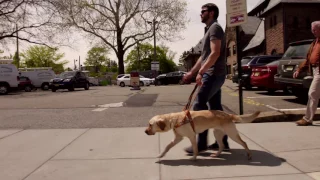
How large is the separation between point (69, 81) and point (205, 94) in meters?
22.8

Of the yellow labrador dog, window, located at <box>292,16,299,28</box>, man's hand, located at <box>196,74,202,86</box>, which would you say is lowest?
the yellow labrador dog

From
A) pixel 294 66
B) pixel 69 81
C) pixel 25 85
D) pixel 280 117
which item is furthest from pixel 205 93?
pixel 25 85

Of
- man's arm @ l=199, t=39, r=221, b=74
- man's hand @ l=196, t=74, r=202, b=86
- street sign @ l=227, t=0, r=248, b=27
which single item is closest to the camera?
man's arm @ l=199, t=39, r=221, b=74

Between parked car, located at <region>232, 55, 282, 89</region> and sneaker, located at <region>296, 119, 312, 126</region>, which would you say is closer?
sneaker, located at <region>296, 119, 312, 126</region>

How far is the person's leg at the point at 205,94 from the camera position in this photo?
4.66 meters

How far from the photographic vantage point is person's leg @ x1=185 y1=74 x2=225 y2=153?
4664 millimetres

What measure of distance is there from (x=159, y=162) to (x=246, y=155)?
1.24m

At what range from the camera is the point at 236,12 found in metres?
7.45

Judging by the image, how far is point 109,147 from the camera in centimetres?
533

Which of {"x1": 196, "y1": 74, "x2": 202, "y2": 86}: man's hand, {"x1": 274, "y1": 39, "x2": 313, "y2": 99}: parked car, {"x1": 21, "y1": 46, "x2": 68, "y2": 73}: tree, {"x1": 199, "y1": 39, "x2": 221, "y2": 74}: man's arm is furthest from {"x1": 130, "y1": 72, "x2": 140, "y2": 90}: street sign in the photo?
{"x1": 21, "y1": 46, "x2": 68, "y2": 73}: tree

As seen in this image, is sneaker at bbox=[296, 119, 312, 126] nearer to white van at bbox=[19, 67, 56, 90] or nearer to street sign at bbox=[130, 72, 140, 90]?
street sign at bbox=[130, 72, 140, 90]

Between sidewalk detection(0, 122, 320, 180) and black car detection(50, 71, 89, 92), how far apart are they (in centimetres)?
2001

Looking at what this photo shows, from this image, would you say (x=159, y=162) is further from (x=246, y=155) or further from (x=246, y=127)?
(x=246, y=127)

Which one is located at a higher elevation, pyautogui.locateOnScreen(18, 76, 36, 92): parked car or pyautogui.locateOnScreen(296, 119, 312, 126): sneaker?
pyautogui.locateOnScreen(18, 76, 36, 92): parked car
